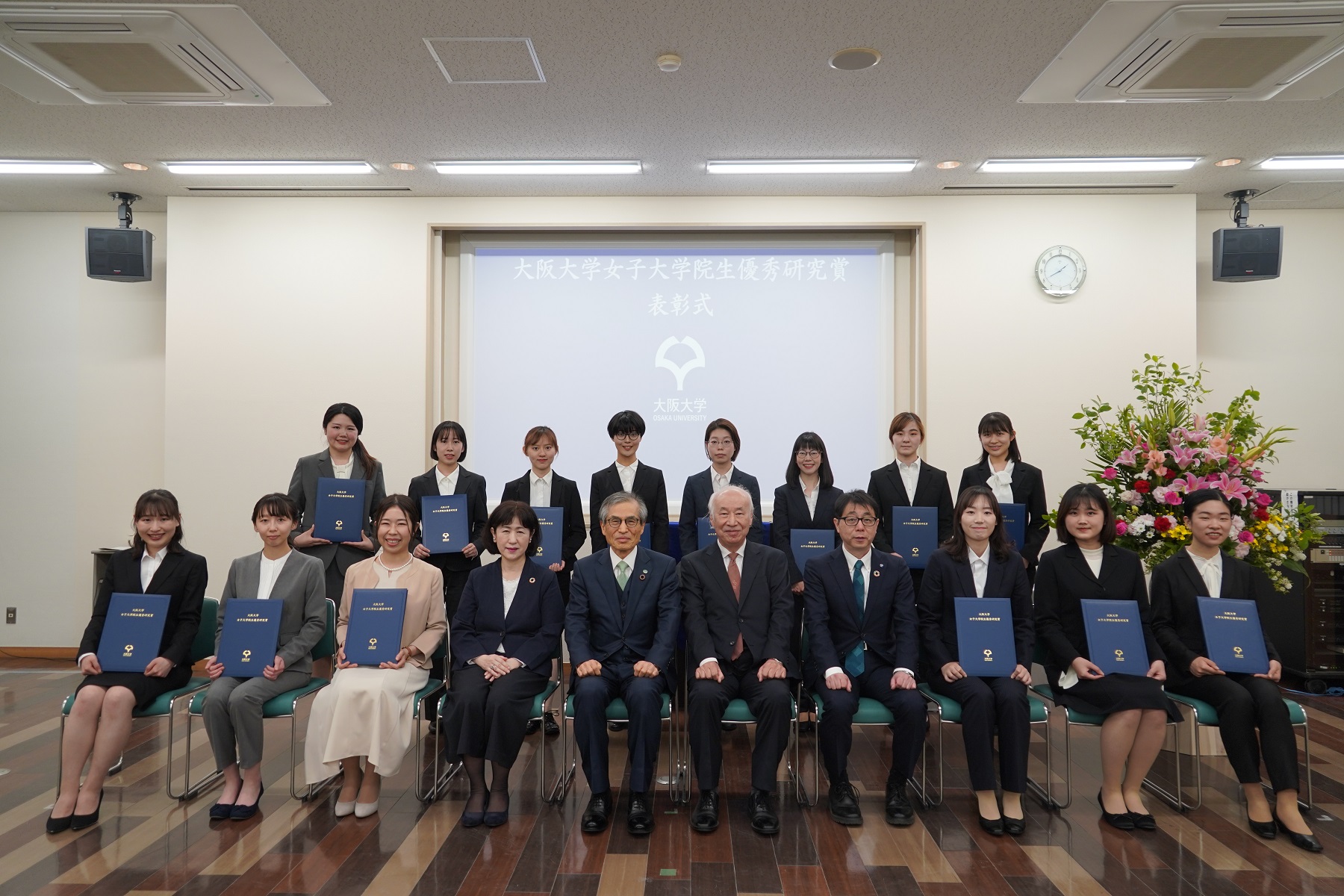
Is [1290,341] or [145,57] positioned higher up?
[145,57]

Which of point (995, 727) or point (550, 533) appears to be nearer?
point (995, 727)

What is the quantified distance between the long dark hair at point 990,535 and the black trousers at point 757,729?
1.05 metres

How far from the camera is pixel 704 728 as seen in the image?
11.8 ft

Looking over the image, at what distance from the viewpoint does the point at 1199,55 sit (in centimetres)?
419

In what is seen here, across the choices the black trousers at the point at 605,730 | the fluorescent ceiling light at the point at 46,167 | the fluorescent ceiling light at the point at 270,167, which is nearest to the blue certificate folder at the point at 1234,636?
the black trousers at the point at 605,730

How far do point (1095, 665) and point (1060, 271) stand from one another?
12.1 ft

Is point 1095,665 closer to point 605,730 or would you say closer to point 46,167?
point 605,730

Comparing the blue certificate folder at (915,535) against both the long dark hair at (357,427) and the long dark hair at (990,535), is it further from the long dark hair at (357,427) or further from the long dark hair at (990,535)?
the long dark hair at (357,427)

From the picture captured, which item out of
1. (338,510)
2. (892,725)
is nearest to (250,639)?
(338,510)

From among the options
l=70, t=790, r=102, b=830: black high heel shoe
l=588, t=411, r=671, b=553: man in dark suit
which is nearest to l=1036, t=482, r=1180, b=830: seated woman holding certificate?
l=588, t=411, r=671, b=553: man in dark suit

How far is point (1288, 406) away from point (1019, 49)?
14.9 feet

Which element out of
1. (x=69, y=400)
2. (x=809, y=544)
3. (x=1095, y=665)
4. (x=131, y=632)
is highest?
(x=69, y=400)

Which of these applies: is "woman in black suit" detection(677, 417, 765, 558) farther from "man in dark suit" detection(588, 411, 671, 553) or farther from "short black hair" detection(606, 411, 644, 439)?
"short black hair" detection(606, 411, 644, 439)

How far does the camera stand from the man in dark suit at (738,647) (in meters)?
3.58
